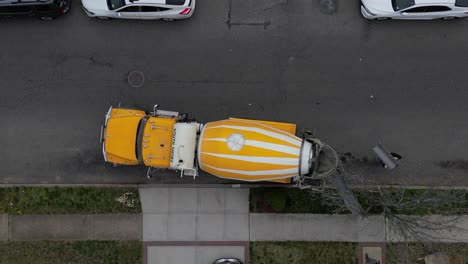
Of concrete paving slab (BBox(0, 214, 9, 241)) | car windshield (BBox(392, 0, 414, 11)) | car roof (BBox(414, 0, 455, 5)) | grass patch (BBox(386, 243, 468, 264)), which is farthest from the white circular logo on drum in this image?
concrete paving slab (BBox(0, 214, 9, 241))

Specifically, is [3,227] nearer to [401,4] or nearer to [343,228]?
[343,228]

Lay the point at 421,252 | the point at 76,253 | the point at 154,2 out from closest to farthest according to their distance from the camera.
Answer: the point at 154,2, the point at 421,252, the point at 76,253

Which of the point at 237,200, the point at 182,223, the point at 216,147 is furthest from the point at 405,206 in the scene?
the point at 182,223

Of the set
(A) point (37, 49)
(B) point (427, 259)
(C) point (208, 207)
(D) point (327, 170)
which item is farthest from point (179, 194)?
(B) point (427, 259)

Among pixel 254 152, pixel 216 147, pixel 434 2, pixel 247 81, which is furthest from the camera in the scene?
pixel 247 81

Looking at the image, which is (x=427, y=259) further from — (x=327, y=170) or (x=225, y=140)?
(x=225, y=140)

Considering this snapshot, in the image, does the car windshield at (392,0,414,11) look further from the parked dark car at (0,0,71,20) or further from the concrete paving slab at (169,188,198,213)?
the parked dark car at (0,0,71,20)

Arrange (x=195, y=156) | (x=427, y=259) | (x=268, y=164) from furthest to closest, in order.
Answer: (x=427, y=259) < (x=195, y=156) < (x=268, y=164)

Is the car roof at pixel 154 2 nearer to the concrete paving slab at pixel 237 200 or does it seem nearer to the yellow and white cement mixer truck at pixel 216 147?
the yellow and white cement mixer truck at pixel 216 147
